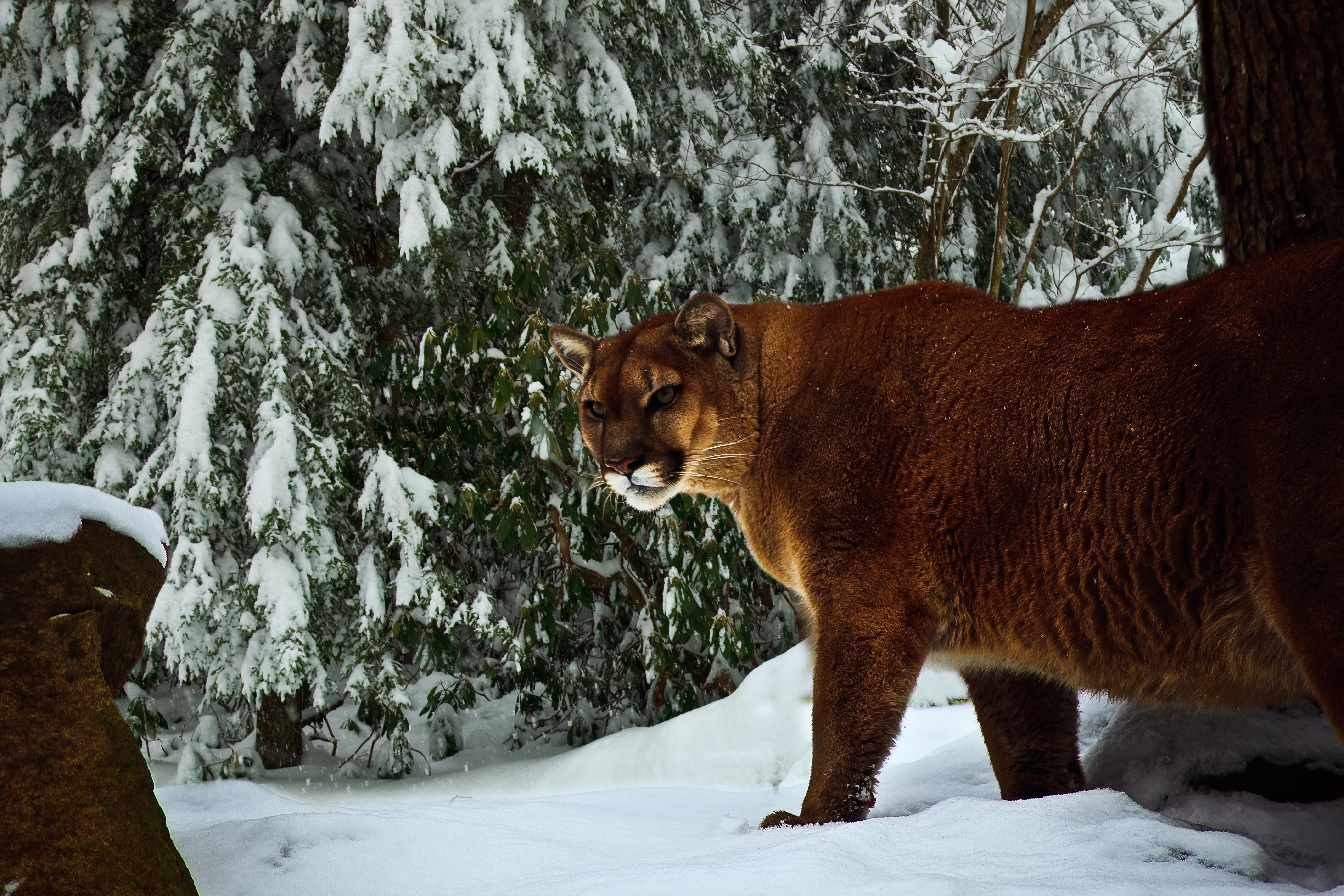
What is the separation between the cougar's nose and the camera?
358 cm

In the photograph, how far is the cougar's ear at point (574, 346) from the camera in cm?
404

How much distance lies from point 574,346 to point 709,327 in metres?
0.62

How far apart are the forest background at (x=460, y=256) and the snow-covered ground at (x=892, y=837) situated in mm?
2900

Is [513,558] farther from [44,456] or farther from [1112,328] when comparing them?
[1112,328]

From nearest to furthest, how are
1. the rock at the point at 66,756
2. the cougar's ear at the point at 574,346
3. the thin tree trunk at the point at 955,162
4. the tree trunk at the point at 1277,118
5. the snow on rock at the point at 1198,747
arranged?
the rock at the point at 66,756, the snow on rock at the point at 1198,747, the tree trunk at the point at 1277,118, the cougar's ear at the point at 574,346, the thin tree trunk at the point at 955,162

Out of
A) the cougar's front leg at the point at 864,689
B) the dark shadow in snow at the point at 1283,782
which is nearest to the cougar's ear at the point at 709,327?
the cougar's front leg at the point at 864,689

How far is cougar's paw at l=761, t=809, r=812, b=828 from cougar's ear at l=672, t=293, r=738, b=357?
1.46m

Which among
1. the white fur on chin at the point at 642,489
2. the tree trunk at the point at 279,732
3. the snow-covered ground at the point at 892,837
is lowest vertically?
the tree trunk at the point at 279,732

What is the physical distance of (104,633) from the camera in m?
2.44

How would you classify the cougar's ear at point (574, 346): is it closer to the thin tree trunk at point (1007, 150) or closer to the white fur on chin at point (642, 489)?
the white fur on chin at point (642, 489)

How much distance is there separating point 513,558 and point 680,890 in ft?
22.1

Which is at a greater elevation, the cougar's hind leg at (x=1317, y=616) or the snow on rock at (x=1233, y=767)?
the cougar's hind leg at (x=1317, y=616)

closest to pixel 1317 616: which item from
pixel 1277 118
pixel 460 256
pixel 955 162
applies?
pixel 1277 118

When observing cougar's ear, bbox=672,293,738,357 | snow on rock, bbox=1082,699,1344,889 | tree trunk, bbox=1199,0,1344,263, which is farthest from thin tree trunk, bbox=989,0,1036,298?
snow on rock, bbox=1082,699,1344,889
